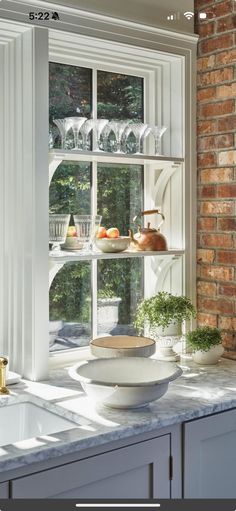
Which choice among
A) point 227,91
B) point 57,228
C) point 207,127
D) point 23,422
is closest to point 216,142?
point 207,127

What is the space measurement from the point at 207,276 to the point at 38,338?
85 centimetres

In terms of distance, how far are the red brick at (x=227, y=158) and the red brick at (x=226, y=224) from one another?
235 mm

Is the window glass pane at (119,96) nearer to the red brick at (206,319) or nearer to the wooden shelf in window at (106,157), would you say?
the wooden shelf in window at (106,157)

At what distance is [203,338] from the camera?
265 cm

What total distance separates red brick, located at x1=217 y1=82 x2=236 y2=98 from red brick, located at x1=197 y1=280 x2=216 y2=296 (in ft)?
2.59

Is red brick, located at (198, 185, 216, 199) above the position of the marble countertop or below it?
above

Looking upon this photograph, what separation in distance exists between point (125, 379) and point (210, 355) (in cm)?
52

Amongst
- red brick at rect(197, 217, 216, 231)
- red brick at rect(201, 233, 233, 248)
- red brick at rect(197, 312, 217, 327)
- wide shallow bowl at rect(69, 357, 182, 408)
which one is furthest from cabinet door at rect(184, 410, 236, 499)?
red brick at rect(197, 217, 216, 231)

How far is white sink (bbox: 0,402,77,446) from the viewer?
2.14 meters

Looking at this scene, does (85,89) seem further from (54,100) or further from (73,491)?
(73,491)

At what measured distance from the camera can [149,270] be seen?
9.90 feet

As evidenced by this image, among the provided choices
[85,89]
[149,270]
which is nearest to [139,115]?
[85,89]

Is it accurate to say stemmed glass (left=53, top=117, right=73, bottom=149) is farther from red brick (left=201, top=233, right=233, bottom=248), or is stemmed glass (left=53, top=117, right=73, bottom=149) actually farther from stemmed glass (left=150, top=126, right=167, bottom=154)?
red brick (left=201, top=233, right=233, bottom=248)

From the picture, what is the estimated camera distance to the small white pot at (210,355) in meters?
2.65
